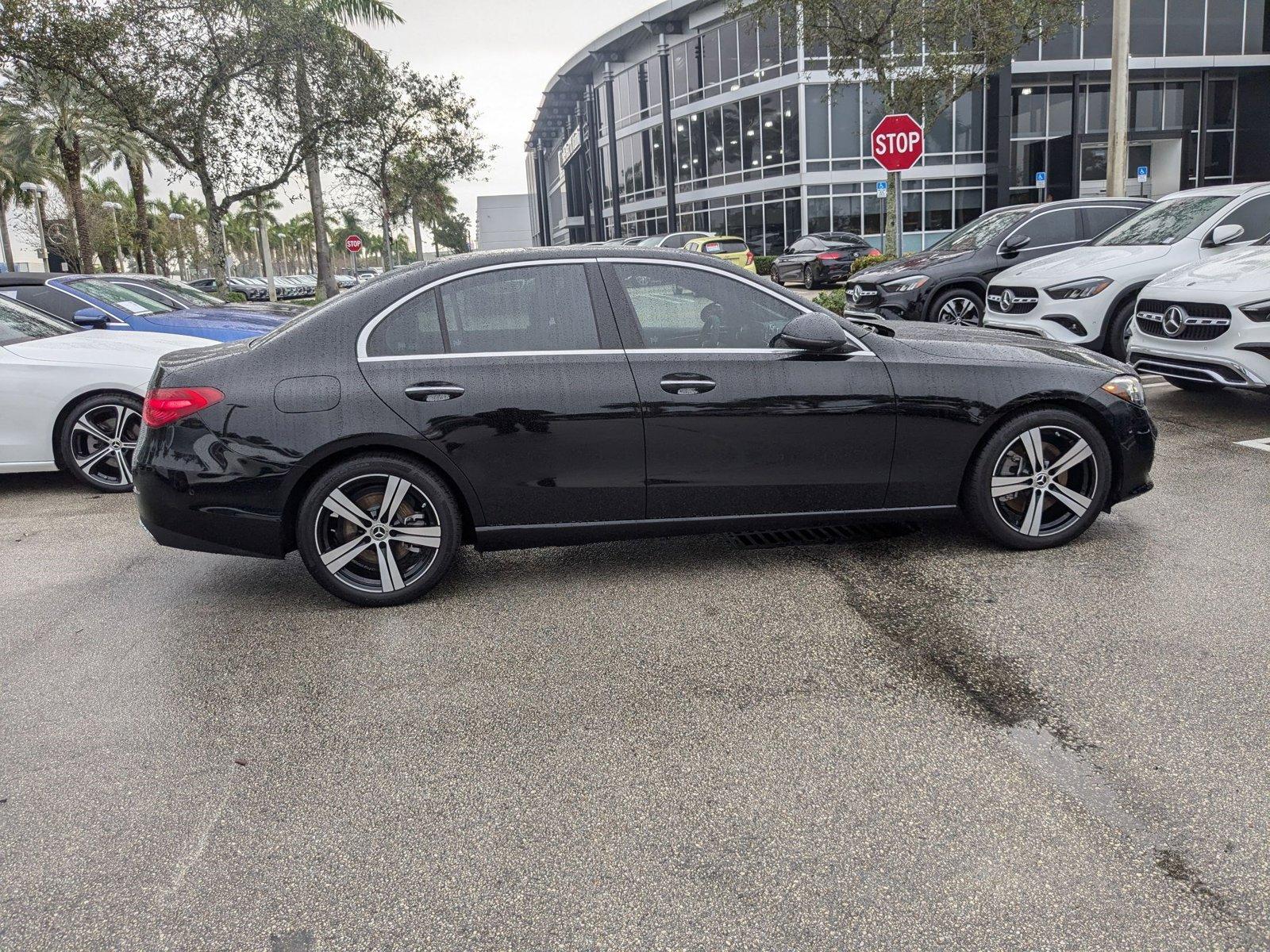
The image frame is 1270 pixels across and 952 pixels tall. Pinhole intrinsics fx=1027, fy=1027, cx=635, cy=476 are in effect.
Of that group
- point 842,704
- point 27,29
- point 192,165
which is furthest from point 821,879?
point 192,165

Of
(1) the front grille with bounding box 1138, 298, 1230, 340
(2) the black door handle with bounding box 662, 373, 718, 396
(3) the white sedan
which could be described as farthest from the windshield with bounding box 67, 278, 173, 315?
(1) the front grille with bounding box 1138, 298, 1230, 340

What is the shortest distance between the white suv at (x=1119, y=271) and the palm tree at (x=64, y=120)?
60.9 ft

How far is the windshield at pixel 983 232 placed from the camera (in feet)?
41.7

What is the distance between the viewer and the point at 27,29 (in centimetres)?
1859

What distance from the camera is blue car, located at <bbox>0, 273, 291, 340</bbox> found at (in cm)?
1001

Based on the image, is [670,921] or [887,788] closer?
[670,921]

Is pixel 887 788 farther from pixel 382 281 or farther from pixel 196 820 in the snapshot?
pixel 382 281

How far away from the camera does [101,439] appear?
23.6ft

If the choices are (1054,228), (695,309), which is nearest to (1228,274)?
(695,309)

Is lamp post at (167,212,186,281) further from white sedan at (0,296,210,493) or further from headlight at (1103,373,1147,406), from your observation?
headlight at (1103,373,1147,406)

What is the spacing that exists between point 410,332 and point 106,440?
→ 3.83 metres

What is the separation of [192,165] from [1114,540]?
71.5ft

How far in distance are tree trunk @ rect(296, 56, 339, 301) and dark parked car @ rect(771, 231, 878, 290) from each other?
38.6 ft

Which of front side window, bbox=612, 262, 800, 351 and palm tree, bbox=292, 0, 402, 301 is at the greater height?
palm tree, bbox=292, 0, 402, 301
